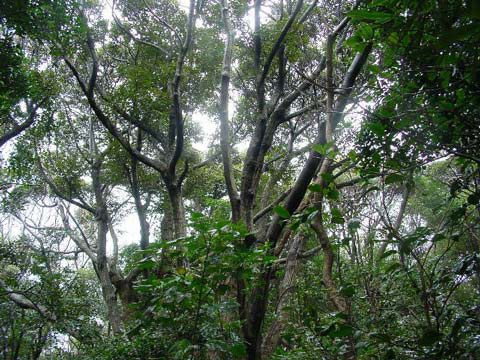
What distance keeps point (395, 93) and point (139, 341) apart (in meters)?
2.23

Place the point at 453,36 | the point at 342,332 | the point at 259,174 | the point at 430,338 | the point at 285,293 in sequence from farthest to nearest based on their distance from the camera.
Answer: the point at 259,174
the point at 285,293
the point at 342,332
the point at 430,338
the point at 453,36

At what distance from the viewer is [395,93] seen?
1.62m

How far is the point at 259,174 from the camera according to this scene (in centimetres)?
448

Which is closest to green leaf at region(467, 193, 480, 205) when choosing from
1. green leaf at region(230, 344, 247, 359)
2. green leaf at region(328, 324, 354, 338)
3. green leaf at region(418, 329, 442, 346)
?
green leaf at region(418, 329, 442, 346)

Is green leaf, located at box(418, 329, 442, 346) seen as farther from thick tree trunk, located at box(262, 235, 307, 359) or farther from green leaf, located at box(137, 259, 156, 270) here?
thick tree trunk, located at box(262, 235, 307, 359)

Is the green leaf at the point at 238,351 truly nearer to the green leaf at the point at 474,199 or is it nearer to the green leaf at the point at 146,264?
the green leaf at the point at 146,264

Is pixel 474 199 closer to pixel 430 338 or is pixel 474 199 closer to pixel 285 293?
pixel 430 338

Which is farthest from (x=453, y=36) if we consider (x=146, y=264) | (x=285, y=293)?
(x=285, y=293)

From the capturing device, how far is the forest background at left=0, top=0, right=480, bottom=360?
54.5 inches

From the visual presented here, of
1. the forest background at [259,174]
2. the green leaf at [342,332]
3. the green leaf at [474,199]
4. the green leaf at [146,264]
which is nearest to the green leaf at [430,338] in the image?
the forest background at [259,174]

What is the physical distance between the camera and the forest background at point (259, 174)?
4.54ft

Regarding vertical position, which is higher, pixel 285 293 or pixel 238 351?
pixel 285 293

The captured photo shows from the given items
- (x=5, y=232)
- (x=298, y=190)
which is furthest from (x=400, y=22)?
(x=5, y=232)

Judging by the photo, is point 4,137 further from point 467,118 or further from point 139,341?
point 467,118
